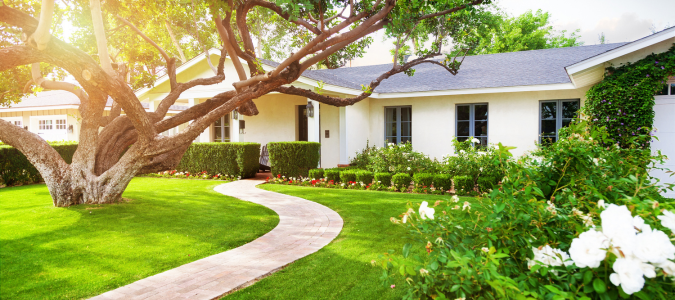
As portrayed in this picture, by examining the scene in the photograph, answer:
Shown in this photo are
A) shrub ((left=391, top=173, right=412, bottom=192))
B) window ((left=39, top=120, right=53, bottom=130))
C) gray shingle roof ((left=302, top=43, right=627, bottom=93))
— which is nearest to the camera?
shrub ((left=391, top=173, right=412, bottom=192))

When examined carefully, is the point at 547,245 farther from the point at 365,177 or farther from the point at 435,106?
the point at 435,106

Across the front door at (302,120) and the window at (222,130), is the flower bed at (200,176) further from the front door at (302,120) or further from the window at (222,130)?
the front door at (302,120)

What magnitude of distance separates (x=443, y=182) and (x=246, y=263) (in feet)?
20.4

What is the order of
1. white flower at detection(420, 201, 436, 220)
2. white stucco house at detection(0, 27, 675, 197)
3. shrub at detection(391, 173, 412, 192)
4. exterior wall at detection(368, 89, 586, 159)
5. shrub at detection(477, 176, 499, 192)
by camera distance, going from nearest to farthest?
white flower at detection(420, 201, 436, 220) → shrub at detection(477, 176, 499, 192) → shrub at detection(391, 173, 412, 192) → white stucco house at detection(0, 27, 675, 197) → exterior wall at detection(368, 89, 586, 159)

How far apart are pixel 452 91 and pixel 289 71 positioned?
24.0 ft

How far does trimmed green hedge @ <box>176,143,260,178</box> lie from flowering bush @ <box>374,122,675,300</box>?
10.7 metres

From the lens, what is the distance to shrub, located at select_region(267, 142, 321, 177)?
1157 centimetres

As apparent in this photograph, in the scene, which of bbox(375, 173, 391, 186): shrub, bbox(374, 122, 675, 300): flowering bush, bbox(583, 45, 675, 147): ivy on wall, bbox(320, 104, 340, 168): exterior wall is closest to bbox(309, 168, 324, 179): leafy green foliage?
bbox(375, 173, 391, 186): shrub

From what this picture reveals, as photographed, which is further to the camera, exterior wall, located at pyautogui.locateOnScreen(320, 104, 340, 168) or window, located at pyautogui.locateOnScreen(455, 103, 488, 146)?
exterior wall, located at pyautogui.locateOnScreen(320, 104, 340, 168)

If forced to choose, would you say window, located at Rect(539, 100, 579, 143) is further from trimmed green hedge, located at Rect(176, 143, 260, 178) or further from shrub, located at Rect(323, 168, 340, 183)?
trimmed green hedge, located at Rect(176, 143, 260, 178)

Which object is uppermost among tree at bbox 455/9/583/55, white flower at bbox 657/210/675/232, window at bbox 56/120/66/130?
tree at bbox 455/9/583/55

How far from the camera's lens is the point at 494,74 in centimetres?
1340

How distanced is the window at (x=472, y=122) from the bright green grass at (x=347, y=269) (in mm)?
6535

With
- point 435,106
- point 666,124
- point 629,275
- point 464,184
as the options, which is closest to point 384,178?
point 464,184
